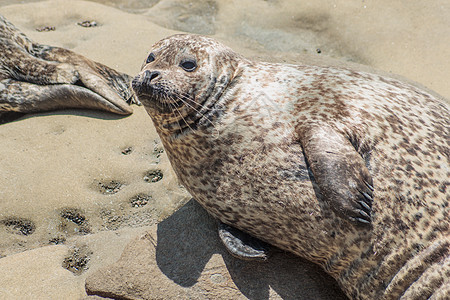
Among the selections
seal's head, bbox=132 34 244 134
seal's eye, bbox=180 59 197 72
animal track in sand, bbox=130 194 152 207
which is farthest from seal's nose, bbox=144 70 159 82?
animal track in sand, bbox=130 194 152 207

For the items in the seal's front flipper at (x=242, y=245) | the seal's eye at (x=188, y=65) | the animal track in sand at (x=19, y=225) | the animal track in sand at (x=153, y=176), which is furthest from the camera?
the animal track in sand at (x=153, y=176)

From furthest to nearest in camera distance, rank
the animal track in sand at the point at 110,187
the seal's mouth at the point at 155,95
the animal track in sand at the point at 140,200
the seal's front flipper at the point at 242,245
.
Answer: the animal track in sand at the point at 110,187, the animal track in sand at the point at 140,200, the seal's mouth at the point at 155,95, the seal's front flipper at the point at 242,245

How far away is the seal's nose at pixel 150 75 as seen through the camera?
375 cm

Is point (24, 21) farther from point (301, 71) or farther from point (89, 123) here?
point (301, 71)

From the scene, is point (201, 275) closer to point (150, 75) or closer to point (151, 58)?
point (150, 75)

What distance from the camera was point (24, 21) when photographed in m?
7.64

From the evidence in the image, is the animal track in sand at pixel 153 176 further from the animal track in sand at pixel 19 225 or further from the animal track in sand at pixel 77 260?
the animal track in sand at pixel 19 225

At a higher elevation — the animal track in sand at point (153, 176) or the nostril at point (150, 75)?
the nostril at point (150, 75)

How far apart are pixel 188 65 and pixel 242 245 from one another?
1405 millimetres

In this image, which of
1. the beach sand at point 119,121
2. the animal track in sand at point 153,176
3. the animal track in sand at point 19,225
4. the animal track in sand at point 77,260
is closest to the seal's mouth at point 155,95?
the beach sand at point 119,121

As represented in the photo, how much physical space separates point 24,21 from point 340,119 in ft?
19.1

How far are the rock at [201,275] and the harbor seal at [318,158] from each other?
6.7 inches

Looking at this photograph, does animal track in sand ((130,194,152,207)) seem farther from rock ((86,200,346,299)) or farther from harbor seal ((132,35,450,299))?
harbor seal ((132,35,450,299))

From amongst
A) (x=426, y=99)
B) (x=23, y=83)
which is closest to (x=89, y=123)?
(x=23, y=83)
